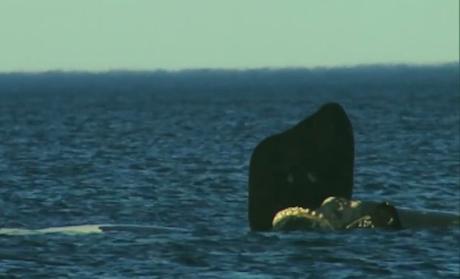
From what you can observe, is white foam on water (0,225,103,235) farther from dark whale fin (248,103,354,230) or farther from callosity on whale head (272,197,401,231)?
callosity on whale head (272,197,401,231)

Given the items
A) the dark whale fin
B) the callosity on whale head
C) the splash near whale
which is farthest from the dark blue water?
the dark whale fin

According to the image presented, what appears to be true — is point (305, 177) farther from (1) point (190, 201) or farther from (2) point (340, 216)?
(1) point (190, 201)

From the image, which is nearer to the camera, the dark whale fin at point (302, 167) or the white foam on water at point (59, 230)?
the dark whale fin at point (302, 167)

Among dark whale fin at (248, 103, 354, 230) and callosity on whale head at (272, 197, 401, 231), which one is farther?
dark whale fin at (248, 103, 354, 230)

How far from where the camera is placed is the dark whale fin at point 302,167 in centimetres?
3750

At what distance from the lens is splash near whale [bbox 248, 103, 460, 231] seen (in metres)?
37.3

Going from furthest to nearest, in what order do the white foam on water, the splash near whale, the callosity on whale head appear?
the white foam on water, the splash near whale, the callosity on whale head

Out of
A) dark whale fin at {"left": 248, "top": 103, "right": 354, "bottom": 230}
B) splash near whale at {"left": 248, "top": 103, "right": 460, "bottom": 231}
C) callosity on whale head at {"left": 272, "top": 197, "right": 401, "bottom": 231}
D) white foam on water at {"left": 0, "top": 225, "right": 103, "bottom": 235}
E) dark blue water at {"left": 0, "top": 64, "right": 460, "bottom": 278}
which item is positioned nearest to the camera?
dark blue water at {"left": 0, "top": 64, "right": 460, "bottom": 278}

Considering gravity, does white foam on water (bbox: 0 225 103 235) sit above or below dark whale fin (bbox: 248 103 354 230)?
below

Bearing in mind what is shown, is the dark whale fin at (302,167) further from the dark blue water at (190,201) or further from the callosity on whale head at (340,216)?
the dark blue water at (190,201)

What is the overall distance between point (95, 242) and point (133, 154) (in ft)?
137

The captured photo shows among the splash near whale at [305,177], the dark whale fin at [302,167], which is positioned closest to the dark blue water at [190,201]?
the splash near whale at [305,177]

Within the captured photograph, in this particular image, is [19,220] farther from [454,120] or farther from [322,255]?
[454,120]

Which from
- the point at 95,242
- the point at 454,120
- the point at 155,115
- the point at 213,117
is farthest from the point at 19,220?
the point at 155,115
